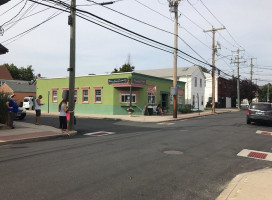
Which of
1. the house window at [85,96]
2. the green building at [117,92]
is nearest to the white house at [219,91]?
the green building at [117,92]

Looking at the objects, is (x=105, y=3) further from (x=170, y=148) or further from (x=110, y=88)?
(x=110, y=88)

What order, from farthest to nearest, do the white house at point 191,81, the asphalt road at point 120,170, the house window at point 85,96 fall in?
1. the white house at point 191,81
2. the house window at point 85,96
3. the asphalt road at point 120,170

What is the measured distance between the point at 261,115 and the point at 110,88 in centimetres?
1535

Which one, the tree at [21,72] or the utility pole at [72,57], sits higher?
the tree at [21,72]

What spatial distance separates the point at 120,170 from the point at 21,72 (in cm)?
8041

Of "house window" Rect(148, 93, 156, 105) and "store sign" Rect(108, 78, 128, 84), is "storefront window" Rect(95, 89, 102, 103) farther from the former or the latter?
"house window" Rect(148, 93, 156, 105)

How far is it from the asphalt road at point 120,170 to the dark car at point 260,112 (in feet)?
26.7

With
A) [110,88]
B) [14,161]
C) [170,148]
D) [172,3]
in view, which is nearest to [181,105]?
[110,88]

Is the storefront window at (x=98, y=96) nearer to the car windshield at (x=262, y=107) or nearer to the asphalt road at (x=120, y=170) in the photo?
the car windshield at (x=262, y=107)

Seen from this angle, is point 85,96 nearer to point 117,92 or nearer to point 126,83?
point 117,92

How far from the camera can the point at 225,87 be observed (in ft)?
191

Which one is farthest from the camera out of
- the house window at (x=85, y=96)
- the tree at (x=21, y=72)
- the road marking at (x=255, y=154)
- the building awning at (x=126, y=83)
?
the tree at (x=21, y=72)

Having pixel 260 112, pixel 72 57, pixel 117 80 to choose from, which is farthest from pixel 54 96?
pixel 260 112

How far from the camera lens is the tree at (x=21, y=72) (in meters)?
75.8
